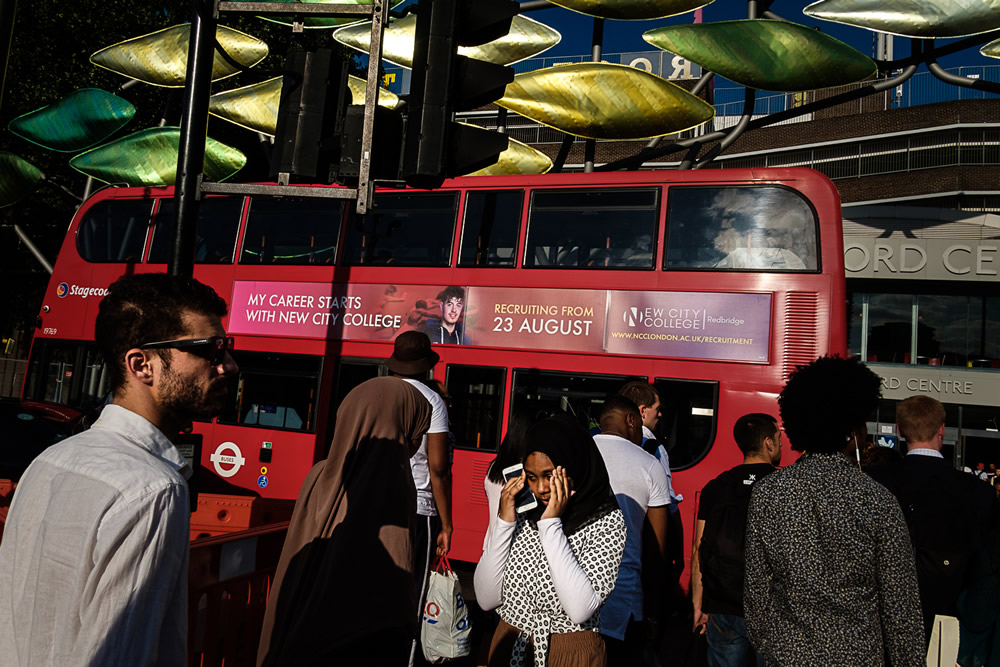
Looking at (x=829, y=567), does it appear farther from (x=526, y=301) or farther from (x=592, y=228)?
(x=592, y=228)

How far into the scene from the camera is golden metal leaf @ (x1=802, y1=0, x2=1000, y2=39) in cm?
1044

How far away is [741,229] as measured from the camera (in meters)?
8.21

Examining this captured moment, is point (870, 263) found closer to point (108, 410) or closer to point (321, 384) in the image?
point (321, 384)

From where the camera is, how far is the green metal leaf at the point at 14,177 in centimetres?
1495

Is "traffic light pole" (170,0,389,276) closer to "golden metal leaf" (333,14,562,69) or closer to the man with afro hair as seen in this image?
the man with afro hair

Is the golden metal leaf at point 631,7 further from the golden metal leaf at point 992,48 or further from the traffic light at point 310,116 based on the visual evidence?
the traffic light at point 310,116

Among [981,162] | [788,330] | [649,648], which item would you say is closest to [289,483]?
[788,330]

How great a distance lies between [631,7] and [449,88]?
7566 millimetres

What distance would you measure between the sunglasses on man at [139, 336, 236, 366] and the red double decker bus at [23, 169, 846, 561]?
6613mm

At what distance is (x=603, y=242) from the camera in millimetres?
8625

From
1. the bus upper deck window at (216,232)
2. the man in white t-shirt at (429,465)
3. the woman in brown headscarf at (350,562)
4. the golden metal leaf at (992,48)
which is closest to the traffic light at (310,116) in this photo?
the man in white t-shirt at (429,465)

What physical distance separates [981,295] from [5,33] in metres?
24.4

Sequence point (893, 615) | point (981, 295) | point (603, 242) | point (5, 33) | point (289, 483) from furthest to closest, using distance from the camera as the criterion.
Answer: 1. point (981, 295)
2. point (289, 483)
3. point (603, 242)
4. point (5, 33)
5. point (893, 615)

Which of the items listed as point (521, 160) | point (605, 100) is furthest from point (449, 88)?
point (521, 160)
